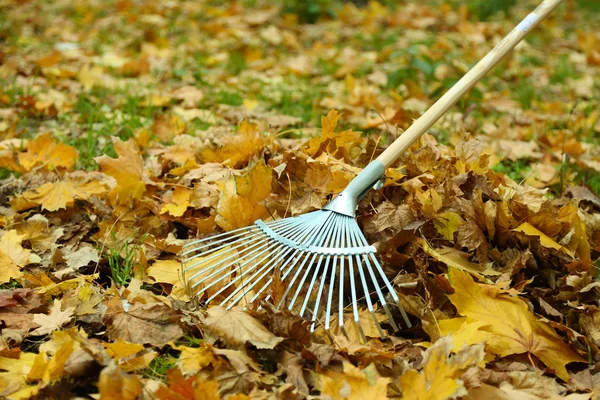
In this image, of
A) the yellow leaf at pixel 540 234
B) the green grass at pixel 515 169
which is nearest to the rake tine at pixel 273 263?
the yellow leaf at pixel 540 234

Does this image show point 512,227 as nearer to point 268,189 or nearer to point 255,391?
point 268,189

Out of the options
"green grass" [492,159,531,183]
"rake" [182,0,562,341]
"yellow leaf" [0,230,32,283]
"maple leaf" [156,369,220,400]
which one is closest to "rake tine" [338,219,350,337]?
"rake" [182,0,562,341]

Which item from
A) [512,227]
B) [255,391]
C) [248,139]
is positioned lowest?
[255,391]

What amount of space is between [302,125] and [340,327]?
5.60 ft

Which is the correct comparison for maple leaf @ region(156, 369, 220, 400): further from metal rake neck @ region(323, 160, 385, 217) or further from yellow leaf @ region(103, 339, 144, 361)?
metal rake neck @ region(323, 160, 385, 217)

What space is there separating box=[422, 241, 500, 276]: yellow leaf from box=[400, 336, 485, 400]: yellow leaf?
0.32 m

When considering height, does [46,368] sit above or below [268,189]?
below

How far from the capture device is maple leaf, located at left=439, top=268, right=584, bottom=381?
57.7 inches

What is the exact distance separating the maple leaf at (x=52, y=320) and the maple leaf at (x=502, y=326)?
99 centimetres

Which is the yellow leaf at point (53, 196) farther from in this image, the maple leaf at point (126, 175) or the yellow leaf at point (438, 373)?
the yellow leaf at point (438, 373)

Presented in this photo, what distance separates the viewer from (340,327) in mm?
1463

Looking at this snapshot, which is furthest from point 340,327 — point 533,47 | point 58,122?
point 533,47

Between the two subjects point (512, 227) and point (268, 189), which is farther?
point (268, 189)

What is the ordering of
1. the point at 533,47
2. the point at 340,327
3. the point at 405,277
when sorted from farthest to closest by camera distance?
the point at 533,47 < the point at 405,277 < the point at 340,327
